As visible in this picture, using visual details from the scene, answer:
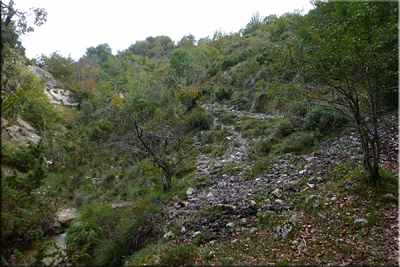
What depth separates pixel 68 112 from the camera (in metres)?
23.9

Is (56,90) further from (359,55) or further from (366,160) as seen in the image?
(366,160)

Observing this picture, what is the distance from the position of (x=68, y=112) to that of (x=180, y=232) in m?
25.7

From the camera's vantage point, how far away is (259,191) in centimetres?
482

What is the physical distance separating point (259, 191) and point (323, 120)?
13.3ft

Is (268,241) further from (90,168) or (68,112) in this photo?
(68,112)

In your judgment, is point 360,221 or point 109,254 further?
point 109,254

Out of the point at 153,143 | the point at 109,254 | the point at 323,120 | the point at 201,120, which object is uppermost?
the point at 201,120

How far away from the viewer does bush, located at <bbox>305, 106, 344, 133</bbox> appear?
6.63 meters

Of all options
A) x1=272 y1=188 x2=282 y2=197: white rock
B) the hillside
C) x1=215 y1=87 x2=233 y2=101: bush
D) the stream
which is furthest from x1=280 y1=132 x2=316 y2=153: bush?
x1=215 y1=87 x2=233 y2=101: bush

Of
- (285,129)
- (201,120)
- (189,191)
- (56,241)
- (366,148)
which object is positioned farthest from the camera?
(201,120)

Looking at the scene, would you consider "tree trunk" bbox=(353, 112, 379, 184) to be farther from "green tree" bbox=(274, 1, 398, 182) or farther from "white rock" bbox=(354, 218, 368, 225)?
"white rock" bbox=(354, 218, 368, 225)

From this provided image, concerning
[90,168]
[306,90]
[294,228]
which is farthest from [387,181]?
[90,168]

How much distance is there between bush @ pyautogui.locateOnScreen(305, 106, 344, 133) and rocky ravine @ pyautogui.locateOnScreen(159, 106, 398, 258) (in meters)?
0.74

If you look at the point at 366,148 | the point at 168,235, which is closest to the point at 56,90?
the point at 168,235
